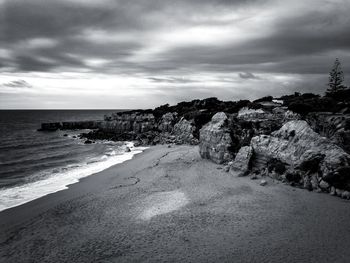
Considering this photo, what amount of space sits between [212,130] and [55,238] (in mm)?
20765

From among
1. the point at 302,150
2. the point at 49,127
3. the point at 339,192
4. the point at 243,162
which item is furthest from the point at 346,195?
the point at 49,127

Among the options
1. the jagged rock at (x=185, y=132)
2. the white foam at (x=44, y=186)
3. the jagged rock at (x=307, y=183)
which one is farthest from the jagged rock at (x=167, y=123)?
the jagged rock at (x=307, y=183)

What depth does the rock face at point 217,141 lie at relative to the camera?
27.9 metres

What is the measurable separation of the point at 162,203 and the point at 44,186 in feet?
45.2

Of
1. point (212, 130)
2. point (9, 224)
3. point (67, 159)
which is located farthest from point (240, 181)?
point (67, 159)

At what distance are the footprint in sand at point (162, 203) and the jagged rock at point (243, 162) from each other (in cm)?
693

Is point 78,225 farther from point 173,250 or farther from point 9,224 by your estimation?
point 173,250

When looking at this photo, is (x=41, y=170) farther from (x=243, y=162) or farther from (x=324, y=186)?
(x=324, y=186)

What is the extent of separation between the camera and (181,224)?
1456cm

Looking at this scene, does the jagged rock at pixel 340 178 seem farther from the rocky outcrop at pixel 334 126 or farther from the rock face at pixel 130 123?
the rock face at pixel 130 123

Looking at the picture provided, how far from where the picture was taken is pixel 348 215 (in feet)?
47.9

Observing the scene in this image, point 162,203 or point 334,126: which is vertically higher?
point 334,126

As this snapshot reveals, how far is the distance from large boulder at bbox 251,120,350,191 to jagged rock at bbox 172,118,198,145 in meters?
20.5

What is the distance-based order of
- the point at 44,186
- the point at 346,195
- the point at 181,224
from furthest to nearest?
1. the point at 44,186
2. the point at 346,195
3. the point at 181,224
